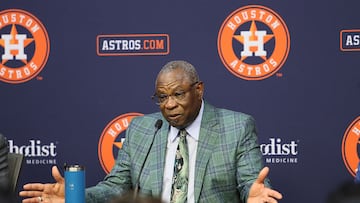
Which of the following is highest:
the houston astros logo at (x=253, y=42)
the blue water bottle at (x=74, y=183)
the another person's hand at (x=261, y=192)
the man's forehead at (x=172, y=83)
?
the houston astros logo at (x=253, y=42)

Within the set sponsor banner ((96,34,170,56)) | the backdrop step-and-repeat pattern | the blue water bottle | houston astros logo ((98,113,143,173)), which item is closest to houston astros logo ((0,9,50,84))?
the backdrop step-and-repeat pattern

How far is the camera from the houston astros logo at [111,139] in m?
4.20

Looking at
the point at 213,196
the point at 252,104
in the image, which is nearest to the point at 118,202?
the point at 213,196

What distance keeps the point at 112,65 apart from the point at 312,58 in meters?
1.19

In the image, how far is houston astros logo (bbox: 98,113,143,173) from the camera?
13.8ft

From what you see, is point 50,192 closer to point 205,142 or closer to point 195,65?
point 205,142

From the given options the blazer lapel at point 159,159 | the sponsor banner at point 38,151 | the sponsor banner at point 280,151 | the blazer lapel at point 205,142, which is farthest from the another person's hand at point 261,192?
the sponsor banner at point 38,151

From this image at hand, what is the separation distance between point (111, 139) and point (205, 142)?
958mm

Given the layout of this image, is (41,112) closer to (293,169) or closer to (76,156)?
(76,156)

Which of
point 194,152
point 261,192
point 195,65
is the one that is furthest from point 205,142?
point 195,65

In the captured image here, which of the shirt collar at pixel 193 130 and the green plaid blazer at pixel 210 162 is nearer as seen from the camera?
the green plaid blazer at pixel 210 162

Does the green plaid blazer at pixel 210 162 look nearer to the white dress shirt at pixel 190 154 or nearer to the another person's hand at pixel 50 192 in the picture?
the white dress shirt at pixel 190 154

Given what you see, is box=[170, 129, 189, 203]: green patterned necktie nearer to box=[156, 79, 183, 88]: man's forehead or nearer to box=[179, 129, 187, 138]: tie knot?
box=[179, 129, 187, 138]: tie knot

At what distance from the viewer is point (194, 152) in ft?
11.3
